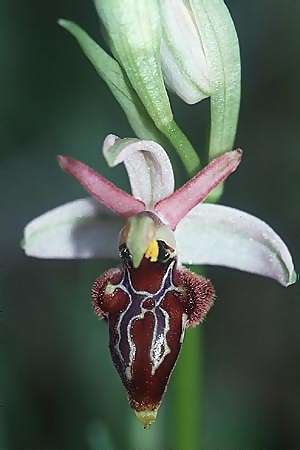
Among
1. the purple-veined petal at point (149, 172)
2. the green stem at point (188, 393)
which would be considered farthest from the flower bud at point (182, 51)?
the green stem at point (188, 393)

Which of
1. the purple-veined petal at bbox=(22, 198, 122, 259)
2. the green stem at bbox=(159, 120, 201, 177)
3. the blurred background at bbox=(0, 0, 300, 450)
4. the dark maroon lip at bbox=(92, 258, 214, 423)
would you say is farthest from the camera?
the blurred background at bbox=(0, 0, 300, 450)

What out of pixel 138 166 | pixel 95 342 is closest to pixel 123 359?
pixel 138 166

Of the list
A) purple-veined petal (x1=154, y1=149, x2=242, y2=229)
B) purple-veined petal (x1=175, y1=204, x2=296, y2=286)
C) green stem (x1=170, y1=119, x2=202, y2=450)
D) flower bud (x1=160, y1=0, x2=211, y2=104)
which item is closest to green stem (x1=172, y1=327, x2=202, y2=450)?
green stem (x1=170, y1=119, x2=202, y2=450)

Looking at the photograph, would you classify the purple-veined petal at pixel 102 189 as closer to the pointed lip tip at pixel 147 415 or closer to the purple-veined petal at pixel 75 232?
the purple-veined petal at pixel 75 232

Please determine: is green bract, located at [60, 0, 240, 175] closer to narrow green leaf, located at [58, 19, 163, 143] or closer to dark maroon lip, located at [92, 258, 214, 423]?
narrow green leaf, located at [58, 19, 163, 143]

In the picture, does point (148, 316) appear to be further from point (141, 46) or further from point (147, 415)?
point (141, 46)

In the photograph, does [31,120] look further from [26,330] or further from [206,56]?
[206,56]
